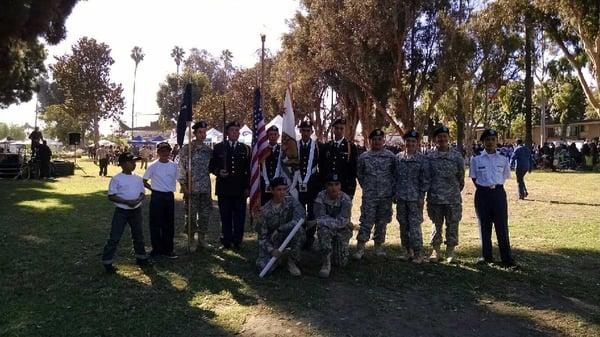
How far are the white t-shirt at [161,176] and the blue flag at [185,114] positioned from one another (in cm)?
67

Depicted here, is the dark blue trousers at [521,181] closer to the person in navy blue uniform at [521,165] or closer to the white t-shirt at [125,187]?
the person in navy blue uniform at [521,165]

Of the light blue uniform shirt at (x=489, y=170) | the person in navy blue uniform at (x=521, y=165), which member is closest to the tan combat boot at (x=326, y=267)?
the light blue uniform shirt at (x=489, y=170)

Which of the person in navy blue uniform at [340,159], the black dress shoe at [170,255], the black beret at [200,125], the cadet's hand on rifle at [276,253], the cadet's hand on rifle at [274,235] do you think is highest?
the black beret at [200,125]

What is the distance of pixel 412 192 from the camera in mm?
6785

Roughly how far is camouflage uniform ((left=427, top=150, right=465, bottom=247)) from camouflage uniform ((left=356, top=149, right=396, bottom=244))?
52 centimetres

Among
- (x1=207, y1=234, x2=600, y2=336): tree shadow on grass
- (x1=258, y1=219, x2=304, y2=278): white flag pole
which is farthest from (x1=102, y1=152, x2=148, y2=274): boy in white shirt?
(x1=258, y1=219, x2=304, y2=278): white flag pole

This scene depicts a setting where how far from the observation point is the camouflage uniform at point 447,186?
6.73 m

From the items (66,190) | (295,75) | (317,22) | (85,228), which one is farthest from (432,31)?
(85,228)

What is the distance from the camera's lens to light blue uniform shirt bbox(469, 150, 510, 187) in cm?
680

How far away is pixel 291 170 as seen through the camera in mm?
7367

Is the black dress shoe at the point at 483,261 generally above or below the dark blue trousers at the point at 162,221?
below

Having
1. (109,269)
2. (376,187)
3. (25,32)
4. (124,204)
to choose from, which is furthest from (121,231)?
(25,32)

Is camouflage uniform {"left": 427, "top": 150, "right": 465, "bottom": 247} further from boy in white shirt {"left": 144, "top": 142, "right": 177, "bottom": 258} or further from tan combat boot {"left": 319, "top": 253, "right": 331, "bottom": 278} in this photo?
boy in white shirt {"left": 144, "top": 142, "right": 177, "bottom": 258}

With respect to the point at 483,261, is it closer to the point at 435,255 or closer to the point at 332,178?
the point at 435,255
